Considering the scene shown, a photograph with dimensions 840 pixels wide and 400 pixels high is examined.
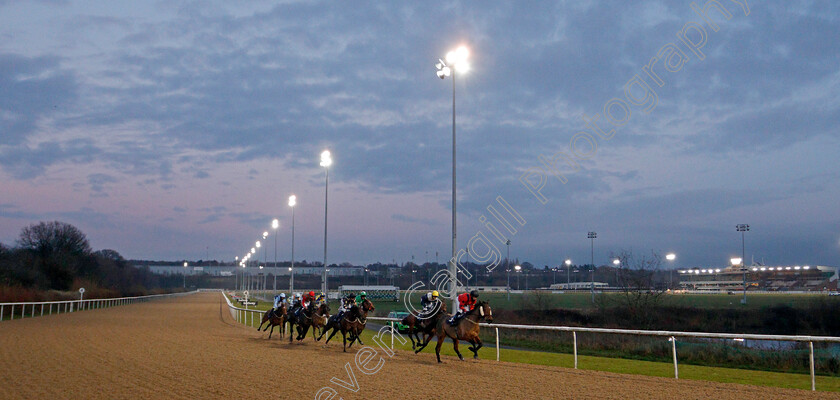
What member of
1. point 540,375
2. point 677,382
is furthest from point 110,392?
point 677,382

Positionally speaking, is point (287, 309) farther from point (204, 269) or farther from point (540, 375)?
point (204, 269)

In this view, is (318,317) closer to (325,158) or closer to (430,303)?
(430,303)

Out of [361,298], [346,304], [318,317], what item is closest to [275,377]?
[361,298]

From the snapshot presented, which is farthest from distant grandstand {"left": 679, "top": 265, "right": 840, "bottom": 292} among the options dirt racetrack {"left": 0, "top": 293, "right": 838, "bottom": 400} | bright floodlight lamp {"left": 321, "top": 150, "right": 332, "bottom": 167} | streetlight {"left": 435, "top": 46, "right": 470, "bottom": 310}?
dirt racetrack {"left": 0, "top": 293, "right": 838, "bottom": 400}

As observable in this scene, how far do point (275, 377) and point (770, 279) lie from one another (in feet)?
390

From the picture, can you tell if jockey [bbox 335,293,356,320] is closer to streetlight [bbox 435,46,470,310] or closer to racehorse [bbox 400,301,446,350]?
racehorse [bbox 400,301,446,350]

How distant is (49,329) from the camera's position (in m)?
19.5

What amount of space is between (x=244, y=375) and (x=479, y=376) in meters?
4.08

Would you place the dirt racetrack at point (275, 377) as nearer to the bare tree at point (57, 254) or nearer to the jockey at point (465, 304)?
the jockey at point (465, 304)

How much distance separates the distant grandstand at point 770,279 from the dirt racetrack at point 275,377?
3851 inches

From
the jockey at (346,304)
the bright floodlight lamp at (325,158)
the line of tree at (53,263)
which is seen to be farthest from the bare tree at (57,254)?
the jockey at (346,304)

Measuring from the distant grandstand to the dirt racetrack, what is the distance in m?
97.8

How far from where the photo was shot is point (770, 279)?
4242 inches

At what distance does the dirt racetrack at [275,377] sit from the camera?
8.31 m
